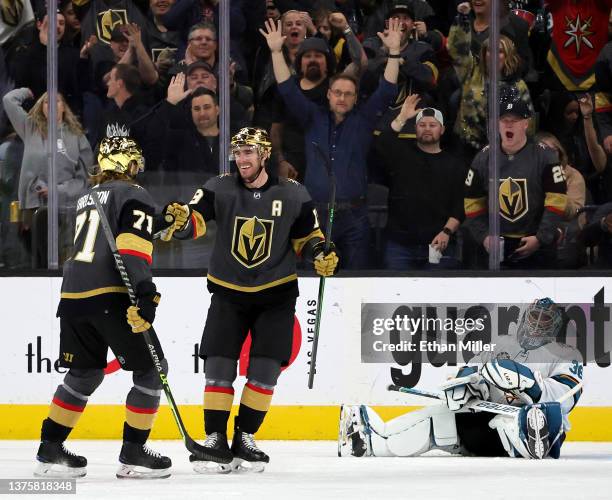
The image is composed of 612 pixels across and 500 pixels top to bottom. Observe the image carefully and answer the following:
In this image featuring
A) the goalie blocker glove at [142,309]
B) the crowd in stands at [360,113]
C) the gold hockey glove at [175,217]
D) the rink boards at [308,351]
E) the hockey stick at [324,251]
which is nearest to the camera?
the goalie blocker glove at [142,309]

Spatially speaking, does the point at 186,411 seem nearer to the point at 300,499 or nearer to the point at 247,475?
the point at 247,475

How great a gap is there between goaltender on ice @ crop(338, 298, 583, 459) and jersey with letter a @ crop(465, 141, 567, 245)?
103cm

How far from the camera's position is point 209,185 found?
18.1 feet

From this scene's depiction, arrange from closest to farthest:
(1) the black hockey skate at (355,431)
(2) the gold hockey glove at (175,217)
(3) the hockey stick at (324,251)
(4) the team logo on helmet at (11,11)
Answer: (2) the gold hockey glove at (175,217), (3) the hockey stick at (324,251), (1) the black hockey skate at (355,431), (4) the team logo on helmet at (11,11)

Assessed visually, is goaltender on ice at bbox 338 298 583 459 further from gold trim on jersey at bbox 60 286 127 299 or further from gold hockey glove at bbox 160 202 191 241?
gold trim on jersey at bbox 60 286 127 299

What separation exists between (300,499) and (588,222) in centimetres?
286

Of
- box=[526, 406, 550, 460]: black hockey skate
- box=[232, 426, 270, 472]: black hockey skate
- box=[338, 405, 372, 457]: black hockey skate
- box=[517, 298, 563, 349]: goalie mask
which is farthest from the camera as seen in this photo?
box=[517, 298, 563, 349]: goalie mask

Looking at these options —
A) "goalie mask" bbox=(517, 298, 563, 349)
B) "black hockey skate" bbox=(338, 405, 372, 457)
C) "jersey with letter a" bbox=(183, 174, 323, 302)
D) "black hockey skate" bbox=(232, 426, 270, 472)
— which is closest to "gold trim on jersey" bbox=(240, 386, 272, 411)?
"black hockey skate" bbox=(232, 426, 270, 472)

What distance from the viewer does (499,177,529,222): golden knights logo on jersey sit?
684cm

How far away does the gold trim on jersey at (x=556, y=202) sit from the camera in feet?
22.5

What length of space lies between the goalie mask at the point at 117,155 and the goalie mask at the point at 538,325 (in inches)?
79.3

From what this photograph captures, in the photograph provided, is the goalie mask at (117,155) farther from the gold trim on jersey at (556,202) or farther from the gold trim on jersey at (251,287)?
the gold trim on jersey at (556,202)

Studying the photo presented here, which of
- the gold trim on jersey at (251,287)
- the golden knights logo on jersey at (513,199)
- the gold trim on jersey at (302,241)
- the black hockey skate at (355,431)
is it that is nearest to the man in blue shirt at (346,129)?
the golden knights logo on jersey at (513,199)

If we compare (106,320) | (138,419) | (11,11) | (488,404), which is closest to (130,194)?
(106,320)
